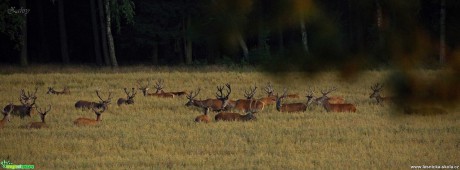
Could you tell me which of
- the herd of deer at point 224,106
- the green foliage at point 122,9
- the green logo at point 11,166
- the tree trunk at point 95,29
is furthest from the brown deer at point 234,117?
the tree trunk at point 95,29

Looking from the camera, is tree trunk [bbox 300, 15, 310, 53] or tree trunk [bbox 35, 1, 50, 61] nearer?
tree trunk [bbox 300, 15, 310, 53]

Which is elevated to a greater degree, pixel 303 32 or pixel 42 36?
pixel 42 36

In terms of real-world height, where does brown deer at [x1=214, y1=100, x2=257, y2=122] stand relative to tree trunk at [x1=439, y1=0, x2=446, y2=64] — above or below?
below

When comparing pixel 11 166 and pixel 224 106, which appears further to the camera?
pixel 224 106

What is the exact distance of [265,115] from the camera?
18844 mm

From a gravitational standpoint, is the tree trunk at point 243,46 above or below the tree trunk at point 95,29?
below

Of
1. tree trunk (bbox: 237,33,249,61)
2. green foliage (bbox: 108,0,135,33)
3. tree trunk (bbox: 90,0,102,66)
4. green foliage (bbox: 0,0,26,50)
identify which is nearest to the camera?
tree trunk (bbox: 237,33,249,61)

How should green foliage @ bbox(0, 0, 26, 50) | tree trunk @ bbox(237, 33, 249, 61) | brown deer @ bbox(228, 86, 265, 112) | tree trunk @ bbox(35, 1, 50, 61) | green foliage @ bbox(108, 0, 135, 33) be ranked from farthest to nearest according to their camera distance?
tree trunk @ bbox(35, 1, 50, 61) → green foliage @ bbox(0, 0, 26, 50) → green foliage @ bbox(108, 0, 135, 33) → brown deer @ bbox(228, 86, 265, 112) → tree trunk @ bbox(237, 33, 249, 61)

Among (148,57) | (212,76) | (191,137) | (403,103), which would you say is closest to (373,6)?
(403,103)

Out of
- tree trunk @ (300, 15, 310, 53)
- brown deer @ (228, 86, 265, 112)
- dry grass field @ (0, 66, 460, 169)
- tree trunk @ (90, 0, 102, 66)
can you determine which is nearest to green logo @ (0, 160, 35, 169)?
dry grass field @ (0, 66, 460, 169)

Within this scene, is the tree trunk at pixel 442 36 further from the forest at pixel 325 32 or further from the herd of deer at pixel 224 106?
the herd of deer at pixel 224 106

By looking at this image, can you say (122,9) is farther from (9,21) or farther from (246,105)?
(246,105)

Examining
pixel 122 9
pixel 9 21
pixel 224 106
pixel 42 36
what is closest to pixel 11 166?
pixel 224 106

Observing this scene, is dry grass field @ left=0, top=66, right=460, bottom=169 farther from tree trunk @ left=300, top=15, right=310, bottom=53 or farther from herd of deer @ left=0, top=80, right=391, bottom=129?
tree trunk @ left=300, top=15, right=310, bottom=53
